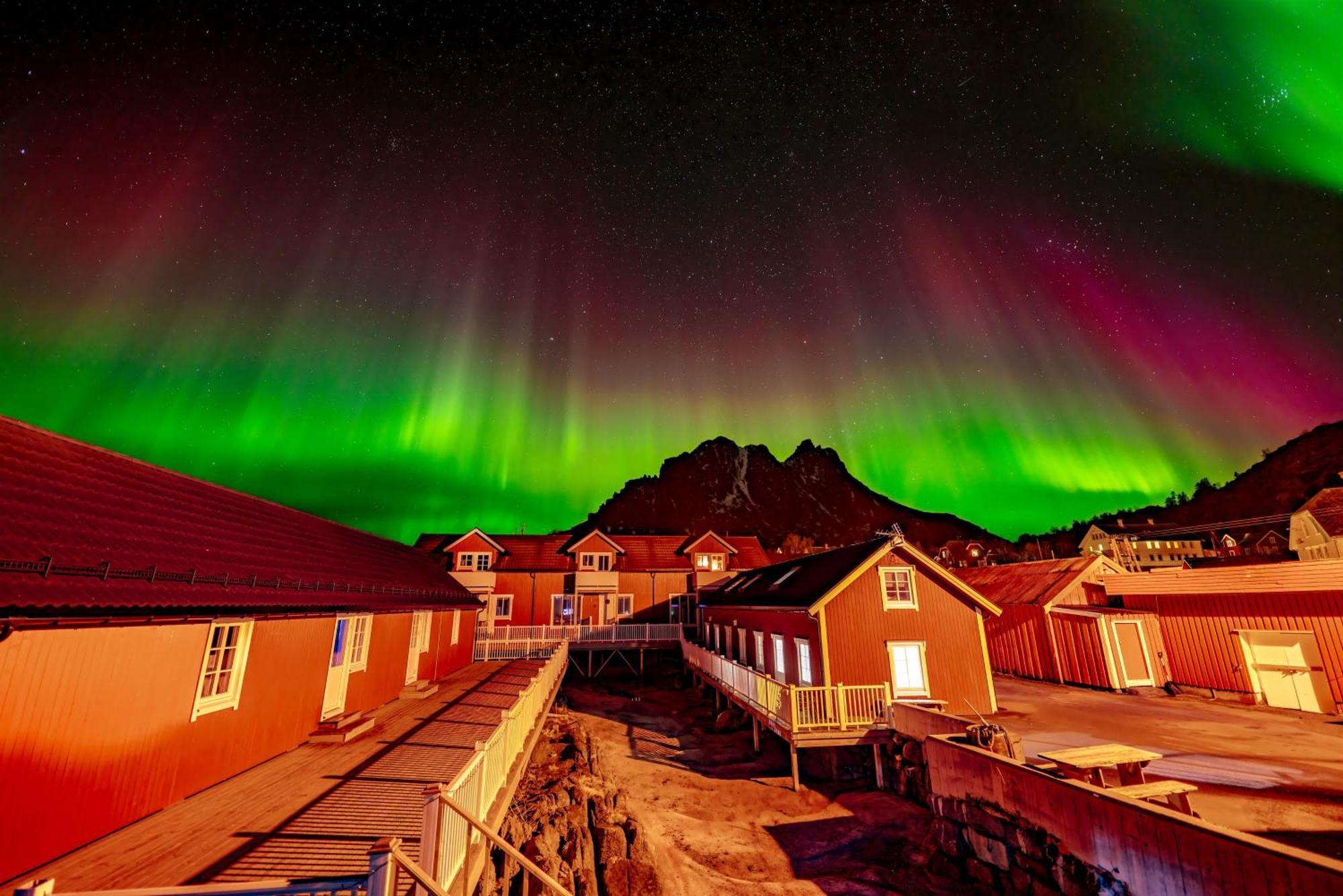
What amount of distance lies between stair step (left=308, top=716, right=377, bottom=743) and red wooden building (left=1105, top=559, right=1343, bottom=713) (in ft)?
99.5

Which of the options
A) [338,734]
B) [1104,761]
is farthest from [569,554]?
[1104,761]

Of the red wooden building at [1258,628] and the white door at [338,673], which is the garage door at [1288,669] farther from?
the white door at [338,673]

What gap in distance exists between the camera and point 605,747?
20.6 metres

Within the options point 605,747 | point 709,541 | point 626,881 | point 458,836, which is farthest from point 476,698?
point 709,541

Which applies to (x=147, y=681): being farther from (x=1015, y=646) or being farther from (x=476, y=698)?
(x=1015, y=646)

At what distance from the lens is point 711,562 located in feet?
137

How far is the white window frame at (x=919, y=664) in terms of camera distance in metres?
18.9

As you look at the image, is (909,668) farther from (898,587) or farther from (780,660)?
(780,660)

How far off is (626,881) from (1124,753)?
10.2m

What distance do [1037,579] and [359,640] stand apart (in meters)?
30.7

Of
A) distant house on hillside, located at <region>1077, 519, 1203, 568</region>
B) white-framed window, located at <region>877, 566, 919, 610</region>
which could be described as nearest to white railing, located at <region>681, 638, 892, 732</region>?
white-framed window, located at <region>877, 566, 919, 610</region>

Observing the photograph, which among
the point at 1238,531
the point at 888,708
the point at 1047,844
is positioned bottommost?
the point at 1047,844

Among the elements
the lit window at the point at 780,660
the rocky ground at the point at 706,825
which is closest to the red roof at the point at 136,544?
the rocky ground at the point at 706,825

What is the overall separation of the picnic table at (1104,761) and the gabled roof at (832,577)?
27.3 ft
